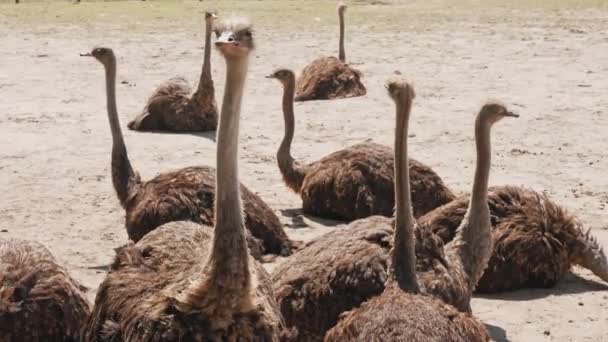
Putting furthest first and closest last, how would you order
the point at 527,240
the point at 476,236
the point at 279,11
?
the point at 279,11 < the point at 527,240 < the point at 476,236

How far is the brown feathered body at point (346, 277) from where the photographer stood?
553 cm

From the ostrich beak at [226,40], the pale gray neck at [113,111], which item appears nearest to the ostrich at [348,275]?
the ostrich beak at [226,40]

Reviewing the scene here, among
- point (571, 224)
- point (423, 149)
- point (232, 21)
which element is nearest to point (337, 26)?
point (423, 149)

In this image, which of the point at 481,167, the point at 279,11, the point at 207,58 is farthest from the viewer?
the point at 279,11

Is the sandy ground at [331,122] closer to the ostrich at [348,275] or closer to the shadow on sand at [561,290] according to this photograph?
the shadow on sand at [561,290]

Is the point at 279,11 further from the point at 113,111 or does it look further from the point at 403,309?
the point at 403,309

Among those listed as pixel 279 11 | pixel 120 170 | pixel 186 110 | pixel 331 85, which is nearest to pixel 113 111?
pixel 120 170

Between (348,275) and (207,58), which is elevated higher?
(207,58)

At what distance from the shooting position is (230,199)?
14.2 ft

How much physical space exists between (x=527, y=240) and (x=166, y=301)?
3.26 m

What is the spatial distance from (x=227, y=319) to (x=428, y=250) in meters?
1.69

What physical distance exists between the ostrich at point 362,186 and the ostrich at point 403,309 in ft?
8.93

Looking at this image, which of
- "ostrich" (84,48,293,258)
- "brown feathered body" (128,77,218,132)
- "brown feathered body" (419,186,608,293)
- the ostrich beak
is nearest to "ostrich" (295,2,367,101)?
"brown feathered body" (128,77,218,132)

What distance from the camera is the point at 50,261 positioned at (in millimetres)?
5605
